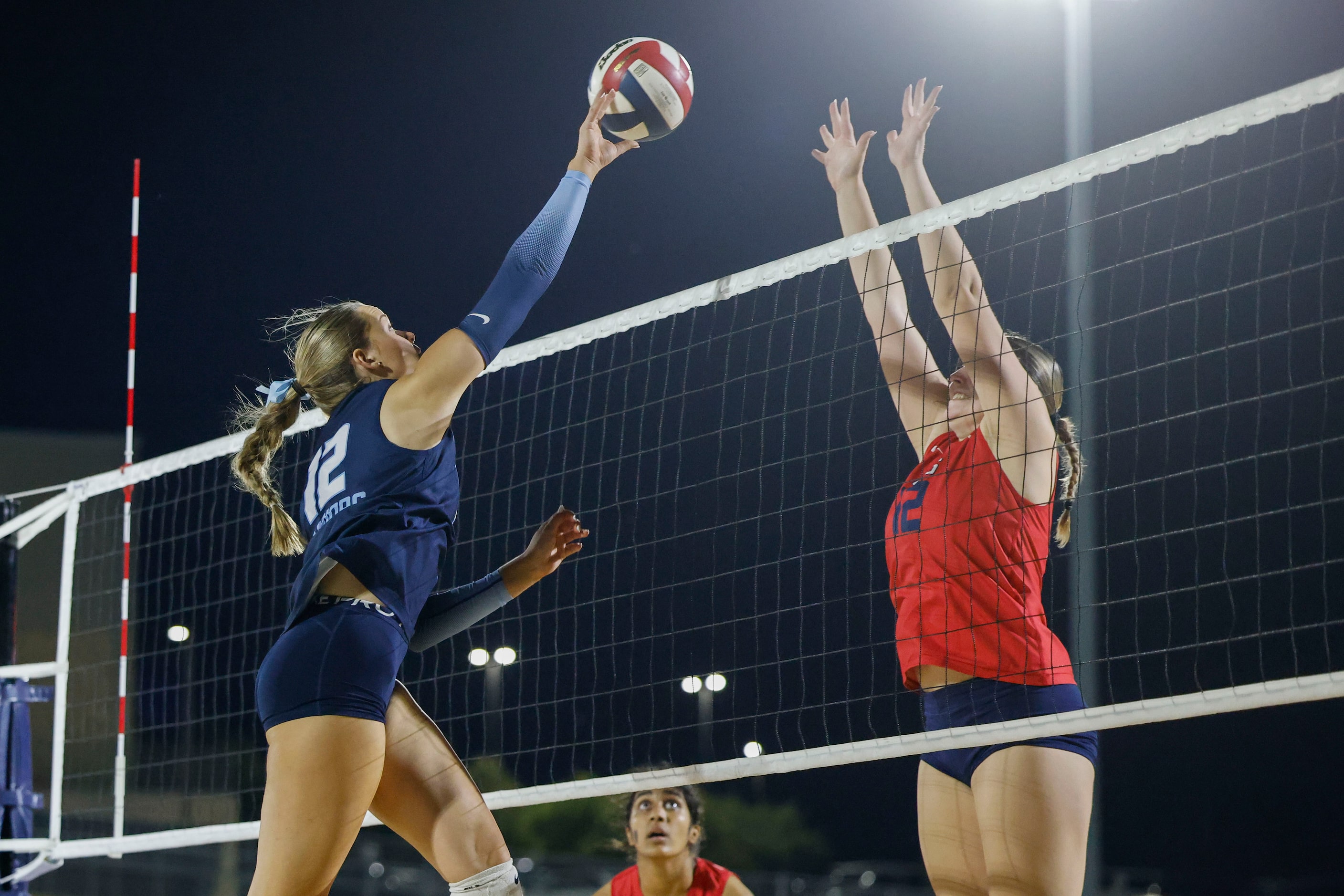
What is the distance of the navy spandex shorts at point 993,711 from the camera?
2.76m

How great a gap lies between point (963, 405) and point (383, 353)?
137 cm

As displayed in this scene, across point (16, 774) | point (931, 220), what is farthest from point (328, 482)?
point (16, 774)

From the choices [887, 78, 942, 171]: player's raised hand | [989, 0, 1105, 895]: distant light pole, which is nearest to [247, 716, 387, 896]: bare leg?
[887, 78, 942, 171]: player's raised hand

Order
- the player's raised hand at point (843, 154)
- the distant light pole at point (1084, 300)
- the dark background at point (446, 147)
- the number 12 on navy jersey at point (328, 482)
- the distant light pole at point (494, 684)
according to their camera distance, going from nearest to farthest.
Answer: the number 12 on navy jersey at point (328, 482)
the player's raised hand at point (843, 154)
the distant light pole at point (494, 684)
the distant light pole at point (1084, 300)
the dark background at point (446, 147)

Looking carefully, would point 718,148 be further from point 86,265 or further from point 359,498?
point 359,498

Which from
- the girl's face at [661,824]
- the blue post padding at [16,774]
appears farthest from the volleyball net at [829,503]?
the girl's face at [661,824]

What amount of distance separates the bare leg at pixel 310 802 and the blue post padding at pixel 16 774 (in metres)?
2.82

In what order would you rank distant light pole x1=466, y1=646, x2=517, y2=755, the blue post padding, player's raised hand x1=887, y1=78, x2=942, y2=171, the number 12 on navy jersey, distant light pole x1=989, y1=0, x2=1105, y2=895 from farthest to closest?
distant light pole x1=989, y1=0, x2=1105, y2=895 < distant light pole x1=466, y1=646, x2=517, y2=755 < the blue post padding < player's raised hand x1=887, y1=78, x2=942, y2=171 < the number 12 on navy jersey

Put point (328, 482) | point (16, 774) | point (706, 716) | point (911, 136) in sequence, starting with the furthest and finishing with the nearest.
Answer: point (706, 716) → point (16, 774) → point (911, 136) → point (328, 482)

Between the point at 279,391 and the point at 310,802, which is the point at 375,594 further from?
the point at 279,391

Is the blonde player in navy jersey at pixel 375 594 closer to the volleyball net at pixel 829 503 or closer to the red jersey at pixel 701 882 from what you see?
the red jersey at pixel 701 882

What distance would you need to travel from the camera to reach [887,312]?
3.54 meters

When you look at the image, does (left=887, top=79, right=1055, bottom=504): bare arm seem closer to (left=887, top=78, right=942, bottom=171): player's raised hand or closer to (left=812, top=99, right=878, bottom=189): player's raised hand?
(left=887, top=78, right=942, bottom=171): player's raised hand

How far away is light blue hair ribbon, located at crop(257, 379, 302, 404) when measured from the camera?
3.08m
